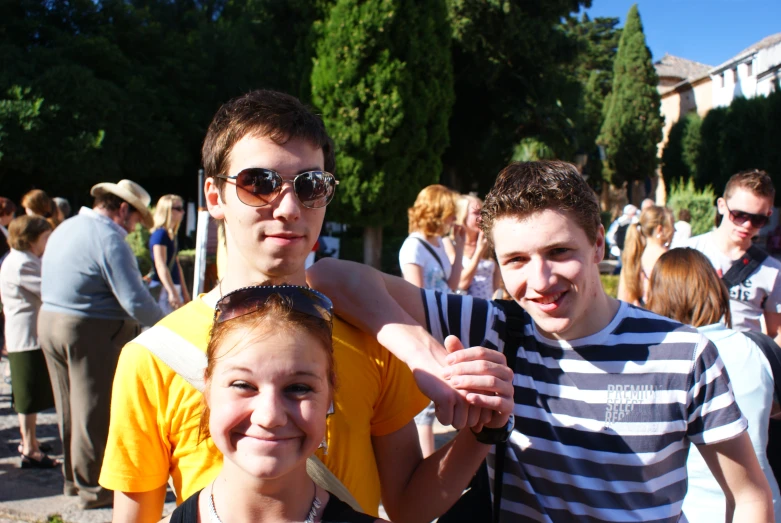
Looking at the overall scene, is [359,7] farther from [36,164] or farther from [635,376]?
[635,376]

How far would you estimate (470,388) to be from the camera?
138 centimetres

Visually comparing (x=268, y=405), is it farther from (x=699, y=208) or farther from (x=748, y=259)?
(x=699, y=208)

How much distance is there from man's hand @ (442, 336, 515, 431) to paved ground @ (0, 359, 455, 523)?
346 centimetres

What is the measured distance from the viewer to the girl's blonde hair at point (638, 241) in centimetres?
533

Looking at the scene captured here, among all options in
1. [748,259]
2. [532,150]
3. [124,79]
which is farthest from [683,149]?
[748,259]

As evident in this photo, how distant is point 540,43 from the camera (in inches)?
695

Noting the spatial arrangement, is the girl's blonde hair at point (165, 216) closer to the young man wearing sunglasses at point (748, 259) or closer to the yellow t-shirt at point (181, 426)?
the young man wearing sunglasses at point (748, 259)

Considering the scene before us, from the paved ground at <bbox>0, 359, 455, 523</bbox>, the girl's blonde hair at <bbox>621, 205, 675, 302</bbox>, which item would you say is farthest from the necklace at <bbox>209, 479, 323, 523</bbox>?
the girl's blonde hair at <bbox>621, 205, 675, 302</bbox>

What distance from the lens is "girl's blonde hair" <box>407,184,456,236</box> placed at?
5273mm

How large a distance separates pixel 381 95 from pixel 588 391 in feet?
44.5

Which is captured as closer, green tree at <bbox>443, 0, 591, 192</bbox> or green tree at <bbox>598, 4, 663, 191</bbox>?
green tree at <bbox>443, 0, 591, 192</bbox>

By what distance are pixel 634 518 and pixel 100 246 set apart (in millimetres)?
3748

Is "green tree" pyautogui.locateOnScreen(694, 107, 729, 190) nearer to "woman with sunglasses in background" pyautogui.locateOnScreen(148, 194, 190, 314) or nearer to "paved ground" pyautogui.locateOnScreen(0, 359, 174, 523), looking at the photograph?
"woman with sunglasses in background" pyautogui.locateOnScreen(148, 194, 190, 314)

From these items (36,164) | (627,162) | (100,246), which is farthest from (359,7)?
(627,162)
